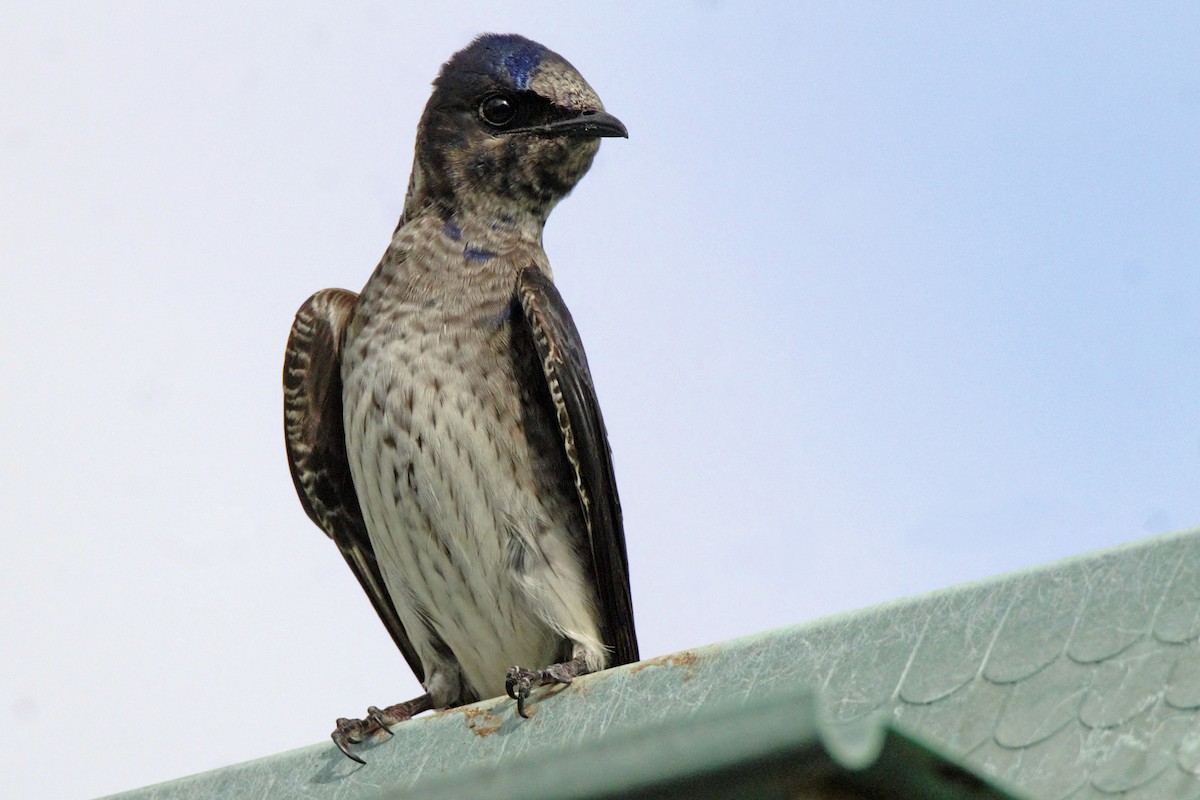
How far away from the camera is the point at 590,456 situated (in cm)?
673

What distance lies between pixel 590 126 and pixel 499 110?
0.43 m

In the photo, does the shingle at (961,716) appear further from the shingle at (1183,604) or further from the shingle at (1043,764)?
the shingle at (1183,604)

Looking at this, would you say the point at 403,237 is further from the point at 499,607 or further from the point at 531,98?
the point at 499,607

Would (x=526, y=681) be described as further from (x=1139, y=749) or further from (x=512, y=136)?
(x=512, y=136)

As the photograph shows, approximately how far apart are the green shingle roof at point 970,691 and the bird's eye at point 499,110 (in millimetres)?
3417

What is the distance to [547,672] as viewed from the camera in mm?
5445

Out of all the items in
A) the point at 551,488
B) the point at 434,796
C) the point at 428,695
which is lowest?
the point at 428,695

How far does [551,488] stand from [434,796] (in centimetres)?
381

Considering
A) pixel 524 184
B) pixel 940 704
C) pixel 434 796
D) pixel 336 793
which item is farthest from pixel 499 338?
pixel 434 796

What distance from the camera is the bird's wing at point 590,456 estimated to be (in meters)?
6.73

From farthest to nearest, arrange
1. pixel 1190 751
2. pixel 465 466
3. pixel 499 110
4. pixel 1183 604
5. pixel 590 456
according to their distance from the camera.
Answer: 1. pixel 499 110
2. pixel 590 456
3. pixel 465 466
4. pixel 1183 604
5. pixel 1190 751

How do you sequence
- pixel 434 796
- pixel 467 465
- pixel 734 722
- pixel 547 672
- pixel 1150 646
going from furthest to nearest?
pixel 467 465, pixel 547 672, pixel 1150 646, pixel 434 796, pixel 734 722

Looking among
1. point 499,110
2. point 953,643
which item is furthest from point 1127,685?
point 499,110

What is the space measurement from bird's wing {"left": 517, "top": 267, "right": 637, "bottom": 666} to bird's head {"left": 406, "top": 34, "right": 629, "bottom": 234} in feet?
2.86
